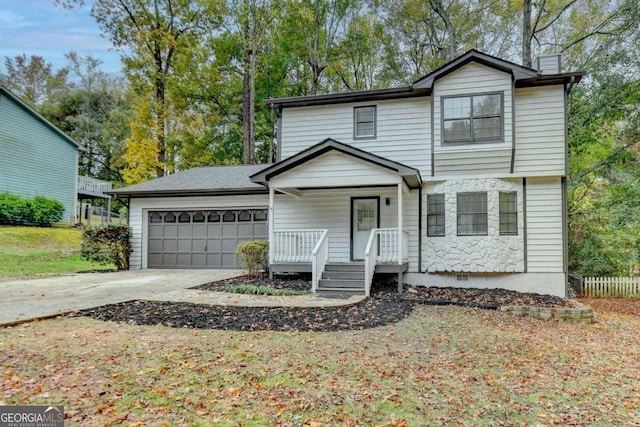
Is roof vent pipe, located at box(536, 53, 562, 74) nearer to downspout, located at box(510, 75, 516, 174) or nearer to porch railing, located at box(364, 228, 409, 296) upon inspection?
downspout, located at box(510, 75, 516, 174)

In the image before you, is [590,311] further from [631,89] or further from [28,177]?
[28,177]

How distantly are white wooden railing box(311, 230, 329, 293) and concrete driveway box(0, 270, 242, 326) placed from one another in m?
3.03

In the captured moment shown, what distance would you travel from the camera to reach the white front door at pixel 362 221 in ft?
40.2

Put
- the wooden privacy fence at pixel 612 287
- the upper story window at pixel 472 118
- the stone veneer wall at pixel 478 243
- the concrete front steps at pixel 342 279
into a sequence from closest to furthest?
the concrete front steps at pixel 342 279 → the upper story window at pixel 472 118 → the stone veneer wall at pixel 478 243 → the wooden privacy fence at pixel 612 287

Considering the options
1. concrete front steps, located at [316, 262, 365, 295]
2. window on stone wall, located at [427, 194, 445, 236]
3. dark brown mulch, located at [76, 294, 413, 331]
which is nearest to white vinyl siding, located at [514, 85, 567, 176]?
window on stone wall, located at [427, 194, 445, 236]

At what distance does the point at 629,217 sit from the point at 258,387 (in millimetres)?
13663

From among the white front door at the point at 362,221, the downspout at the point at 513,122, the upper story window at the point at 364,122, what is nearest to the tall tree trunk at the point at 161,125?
the upper story window at the point at 364,122

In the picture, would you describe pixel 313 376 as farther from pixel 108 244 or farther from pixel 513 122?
pixel 108 244

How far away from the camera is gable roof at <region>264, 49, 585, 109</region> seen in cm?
1065

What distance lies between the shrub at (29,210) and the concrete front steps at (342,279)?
56.6 feet

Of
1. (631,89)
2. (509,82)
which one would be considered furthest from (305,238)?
(631,89)

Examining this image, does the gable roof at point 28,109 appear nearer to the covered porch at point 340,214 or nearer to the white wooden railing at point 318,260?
the covered porch at point 340,214

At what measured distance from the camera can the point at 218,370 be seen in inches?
181

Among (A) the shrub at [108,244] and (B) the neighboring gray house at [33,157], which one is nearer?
(A) the shrub at [108,244]
